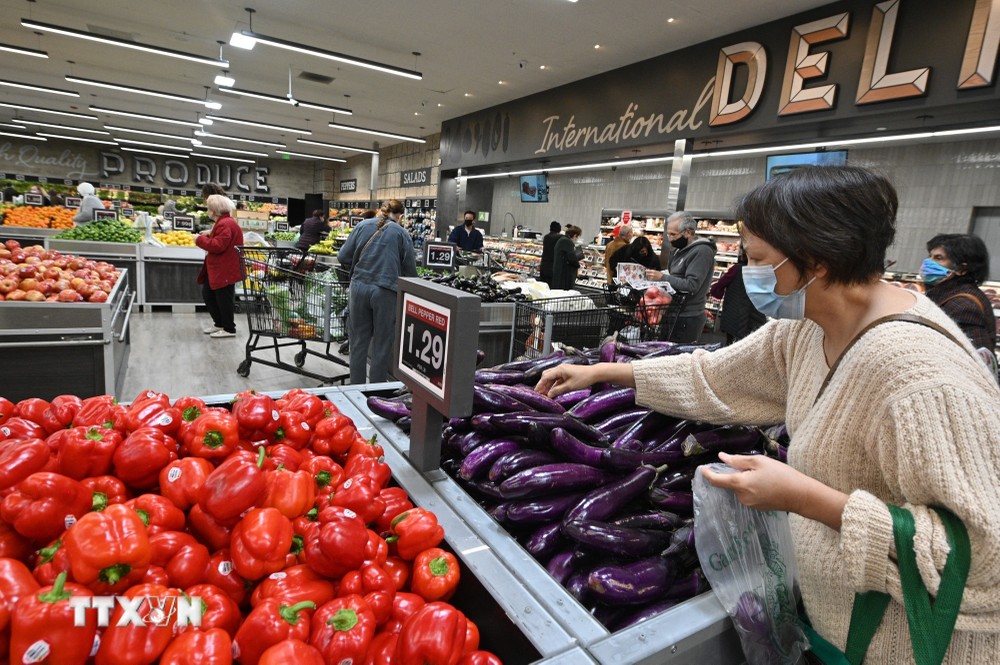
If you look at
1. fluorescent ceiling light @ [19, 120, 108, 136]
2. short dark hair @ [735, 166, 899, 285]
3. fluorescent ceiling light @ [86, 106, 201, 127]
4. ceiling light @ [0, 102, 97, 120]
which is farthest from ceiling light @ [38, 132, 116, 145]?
short dark hair @ [735, 166, 899, 285]

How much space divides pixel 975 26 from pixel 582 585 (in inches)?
238

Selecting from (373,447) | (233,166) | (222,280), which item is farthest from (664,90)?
(233,166)

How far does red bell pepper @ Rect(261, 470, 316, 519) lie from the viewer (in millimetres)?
1041

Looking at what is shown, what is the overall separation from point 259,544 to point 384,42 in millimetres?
9388

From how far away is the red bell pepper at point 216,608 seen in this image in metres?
0.86

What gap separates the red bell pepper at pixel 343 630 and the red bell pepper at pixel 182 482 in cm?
38

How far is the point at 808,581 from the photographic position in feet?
3.33

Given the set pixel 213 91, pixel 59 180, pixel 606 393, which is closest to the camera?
pixel 606 393

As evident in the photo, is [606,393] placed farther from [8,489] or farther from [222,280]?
[222,280]

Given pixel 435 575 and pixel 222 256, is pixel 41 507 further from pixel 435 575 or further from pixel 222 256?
pixel 222 256

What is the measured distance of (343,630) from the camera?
84cm

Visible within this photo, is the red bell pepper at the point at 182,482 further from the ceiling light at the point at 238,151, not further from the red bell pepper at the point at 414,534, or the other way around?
the ceiling light at the point at 238,151

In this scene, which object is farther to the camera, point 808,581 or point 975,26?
point 975,26

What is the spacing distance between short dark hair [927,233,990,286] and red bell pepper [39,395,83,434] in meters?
4.40
